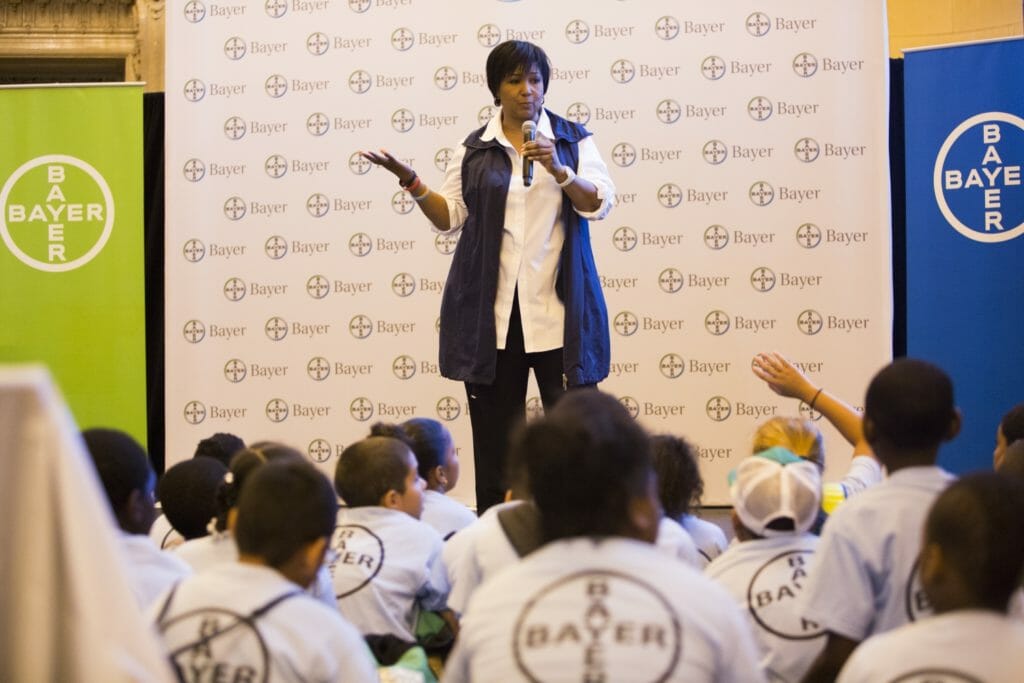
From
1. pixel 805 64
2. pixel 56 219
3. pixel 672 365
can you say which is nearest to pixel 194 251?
pixel 56 219

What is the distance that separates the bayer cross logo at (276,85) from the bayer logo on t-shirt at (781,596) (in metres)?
3.93

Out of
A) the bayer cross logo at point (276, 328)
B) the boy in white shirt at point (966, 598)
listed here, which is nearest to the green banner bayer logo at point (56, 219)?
the bayer cross logo at point (276, 328)

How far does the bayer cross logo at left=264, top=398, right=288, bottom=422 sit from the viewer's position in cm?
562

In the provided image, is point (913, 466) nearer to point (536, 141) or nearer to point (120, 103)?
point (536, 141)

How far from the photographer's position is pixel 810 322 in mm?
5309

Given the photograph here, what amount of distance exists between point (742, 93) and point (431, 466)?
2498mm

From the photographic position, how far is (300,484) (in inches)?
75.1

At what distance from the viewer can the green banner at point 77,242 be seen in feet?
18.6

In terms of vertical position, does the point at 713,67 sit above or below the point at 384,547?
above

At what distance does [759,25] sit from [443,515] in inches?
113

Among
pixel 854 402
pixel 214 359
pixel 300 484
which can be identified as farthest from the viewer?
pixel 214 359

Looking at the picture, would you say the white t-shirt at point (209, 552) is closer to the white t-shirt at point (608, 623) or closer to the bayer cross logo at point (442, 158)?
the white t-shirt at point (608, 623)

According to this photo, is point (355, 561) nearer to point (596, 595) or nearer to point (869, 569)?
point (869, 569)

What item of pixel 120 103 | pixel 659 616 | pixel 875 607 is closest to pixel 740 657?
pixel 659 616
